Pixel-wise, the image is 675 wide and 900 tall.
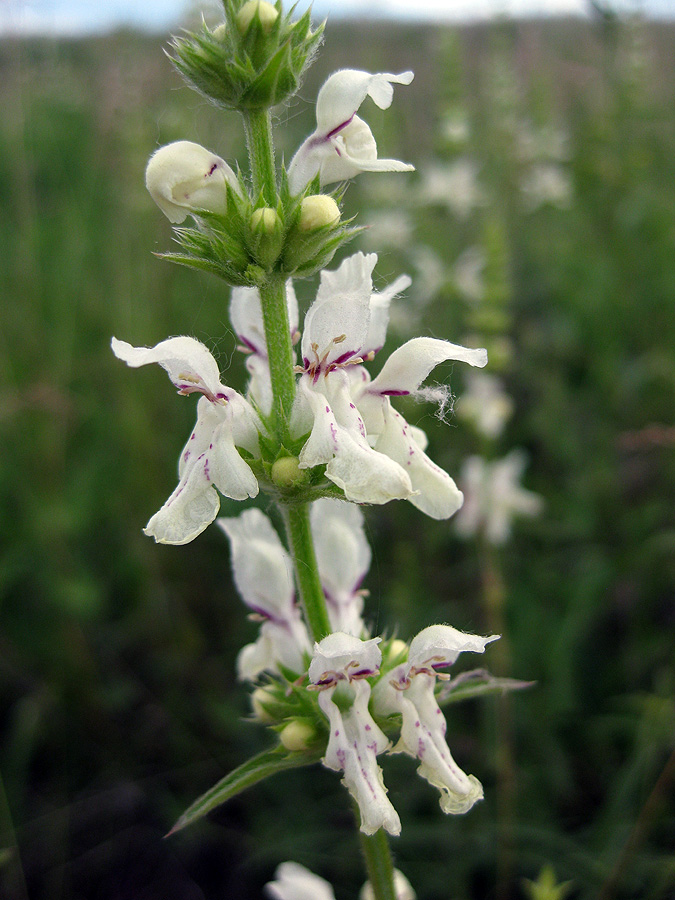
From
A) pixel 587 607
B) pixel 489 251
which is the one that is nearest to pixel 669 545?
pixel 587 607

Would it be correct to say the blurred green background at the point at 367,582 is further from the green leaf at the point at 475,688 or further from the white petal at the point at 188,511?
the white petal at the point at 188,511

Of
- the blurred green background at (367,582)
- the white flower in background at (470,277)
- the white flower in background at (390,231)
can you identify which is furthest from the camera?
the white flower in background at (390,231)

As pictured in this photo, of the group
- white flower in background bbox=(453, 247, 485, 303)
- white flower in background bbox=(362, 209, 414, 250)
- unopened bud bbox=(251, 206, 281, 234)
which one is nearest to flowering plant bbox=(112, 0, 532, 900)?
unopened bud bbox=(251, 206, 281, 234)

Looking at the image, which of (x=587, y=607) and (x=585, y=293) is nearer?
(x=587, y=607)

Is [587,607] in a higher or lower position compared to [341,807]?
higher

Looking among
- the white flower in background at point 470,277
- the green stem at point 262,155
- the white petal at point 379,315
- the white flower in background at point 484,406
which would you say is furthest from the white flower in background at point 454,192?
the green stem at point 262,155

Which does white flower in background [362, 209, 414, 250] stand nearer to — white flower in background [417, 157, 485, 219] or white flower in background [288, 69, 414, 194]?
white flower in background [417, 157, 485, 219]

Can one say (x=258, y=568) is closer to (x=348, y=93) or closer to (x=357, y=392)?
(x=357, y=392)

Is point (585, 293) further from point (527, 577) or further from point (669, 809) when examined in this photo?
point (669, 809)
